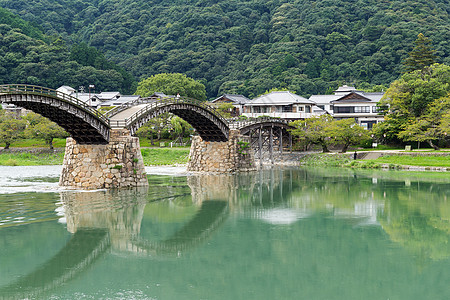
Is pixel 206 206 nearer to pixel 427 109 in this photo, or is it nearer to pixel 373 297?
pixel 373 297

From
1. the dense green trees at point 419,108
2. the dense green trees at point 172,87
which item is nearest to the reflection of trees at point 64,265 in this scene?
the dense green trees at point 419,108

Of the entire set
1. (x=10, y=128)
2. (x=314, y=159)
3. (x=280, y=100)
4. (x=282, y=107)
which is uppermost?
(x=280, y=100)

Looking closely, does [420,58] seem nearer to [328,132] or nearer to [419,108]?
[419,108]

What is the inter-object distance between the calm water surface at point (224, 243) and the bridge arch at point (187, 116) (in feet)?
15.6

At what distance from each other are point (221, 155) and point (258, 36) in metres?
84.3

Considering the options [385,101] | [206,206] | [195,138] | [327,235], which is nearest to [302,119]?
[385,101]

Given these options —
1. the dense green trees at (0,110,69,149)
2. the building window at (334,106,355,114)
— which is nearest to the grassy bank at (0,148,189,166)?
the dense green trees at (0,110,69,149)

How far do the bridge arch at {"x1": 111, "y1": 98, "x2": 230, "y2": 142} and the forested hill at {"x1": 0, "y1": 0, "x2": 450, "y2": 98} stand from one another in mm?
53573

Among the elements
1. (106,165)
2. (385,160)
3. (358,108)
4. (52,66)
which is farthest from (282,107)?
(52,66)

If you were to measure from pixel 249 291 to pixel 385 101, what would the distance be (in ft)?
153

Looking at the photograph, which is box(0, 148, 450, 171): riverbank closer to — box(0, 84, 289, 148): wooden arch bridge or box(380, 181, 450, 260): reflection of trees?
box(0, 84, 289, 148): wooden arch bridge

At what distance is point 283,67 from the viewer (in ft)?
340

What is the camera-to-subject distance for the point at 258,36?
404 feet

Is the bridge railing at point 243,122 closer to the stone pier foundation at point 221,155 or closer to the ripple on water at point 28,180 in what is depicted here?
the stone pier foundation at point 221,155
